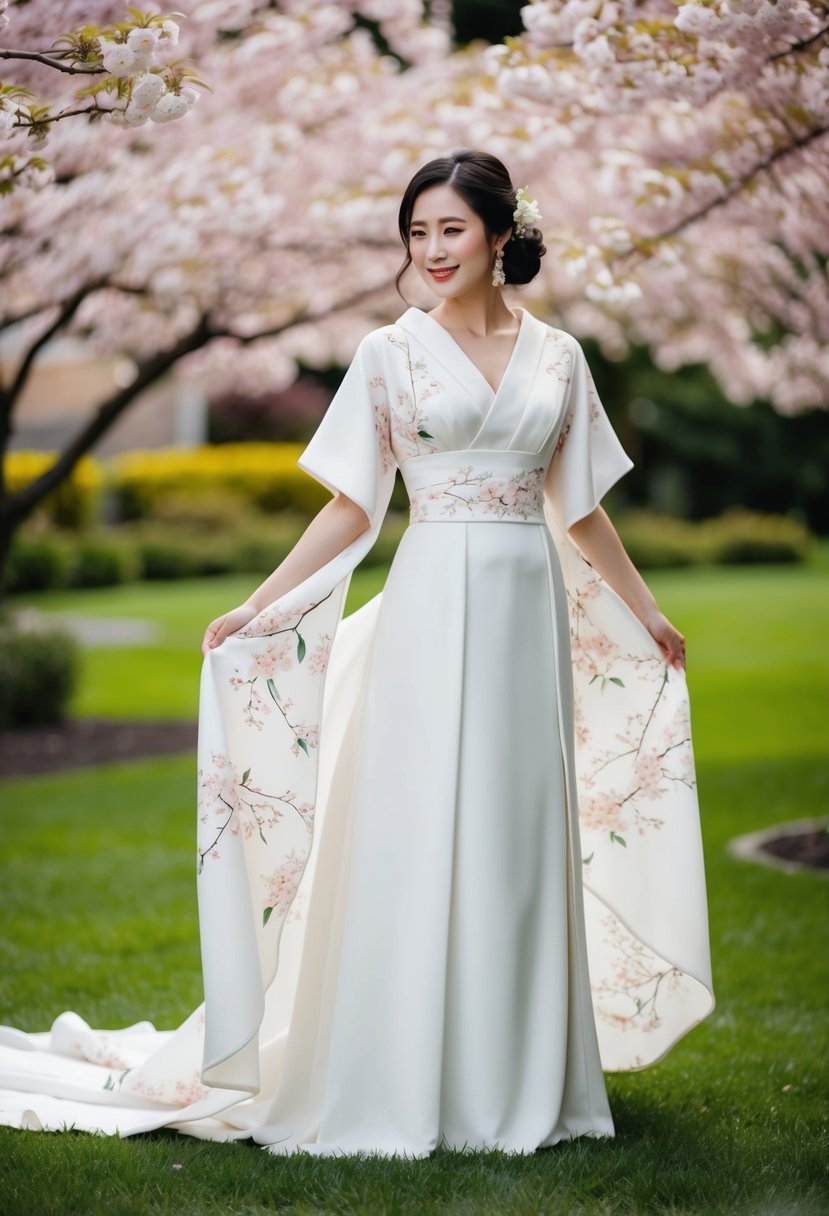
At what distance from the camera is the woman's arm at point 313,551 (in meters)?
3.11

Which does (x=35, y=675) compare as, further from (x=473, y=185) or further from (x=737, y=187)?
(x=473, y=185)

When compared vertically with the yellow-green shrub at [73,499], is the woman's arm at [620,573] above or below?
above

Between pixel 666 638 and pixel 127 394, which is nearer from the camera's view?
pixel 666 638

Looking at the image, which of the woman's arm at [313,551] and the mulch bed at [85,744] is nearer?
the woman's arm at [313,551]

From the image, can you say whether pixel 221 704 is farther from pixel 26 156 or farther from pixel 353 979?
pixel 26 156

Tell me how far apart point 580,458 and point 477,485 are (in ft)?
0.95

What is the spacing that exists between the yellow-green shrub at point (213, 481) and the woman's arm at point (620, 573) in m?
15.6

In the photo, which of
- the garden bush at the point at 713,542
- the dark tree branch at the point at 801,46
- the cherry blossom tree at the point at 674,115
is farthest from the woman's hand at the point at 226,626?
the garden bush at the point at 713,542

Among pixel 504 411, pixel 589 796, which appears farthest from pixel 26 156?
pixel 589 796

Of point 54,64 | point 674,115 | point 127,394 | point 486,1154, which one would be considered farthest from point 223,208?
point 486,1154

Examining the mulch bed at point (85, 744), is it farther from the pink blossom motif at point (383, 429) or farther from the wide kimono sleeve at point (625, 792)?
the pink blossom motif at point (383, 429)

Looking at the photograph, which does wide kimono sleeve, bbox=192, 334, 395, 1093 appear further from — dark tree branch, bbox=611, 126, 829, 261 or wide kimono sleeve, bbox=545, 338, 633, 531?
dark tree branch, bbox=611, 126, 829, 261

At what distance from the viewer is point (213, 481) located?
19391 millimetres

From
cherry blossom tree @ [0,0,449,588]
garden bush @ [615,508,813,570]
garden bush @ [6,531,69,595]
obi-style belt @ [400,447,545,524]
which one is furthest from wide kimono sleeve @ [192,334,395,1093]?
garden bush @ [615,508,813,570]
